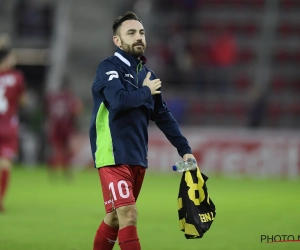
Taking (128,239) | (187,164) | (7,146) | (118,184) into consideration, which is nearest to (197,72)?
(7,146)

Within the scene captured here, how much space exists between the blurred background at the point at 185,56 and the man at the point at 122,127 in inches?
590

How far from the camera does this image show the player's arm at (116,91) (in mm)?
6582

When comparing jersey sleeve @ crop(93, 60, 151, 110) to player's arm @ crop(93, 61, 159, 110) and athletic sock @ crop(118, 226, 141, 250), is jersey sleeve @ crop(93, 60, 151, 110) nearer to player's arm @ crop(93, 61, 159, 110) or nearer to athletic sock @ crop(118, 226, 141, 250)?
player's arm @ crop(93, 61, 159, 110)

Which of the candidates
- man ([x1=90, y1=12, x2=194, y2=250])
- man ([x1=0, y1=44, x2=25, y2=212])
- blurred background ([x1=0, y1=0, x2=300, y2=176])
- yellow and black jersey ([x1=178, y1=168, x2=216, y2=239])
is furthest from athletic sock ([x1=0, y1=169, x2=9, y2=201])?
blurred background ([x1=0, y1=0, x2=300, y2=176])

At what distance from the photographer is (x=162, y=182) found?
1884 centimetres

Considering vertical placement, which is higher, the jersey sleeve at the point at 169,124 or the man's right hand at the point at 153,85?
the man's right hand at the point at 153,85

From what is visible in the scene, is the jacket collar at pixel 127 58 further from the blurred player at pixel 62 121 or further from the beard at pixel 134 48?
the blurred player at pixel 62 121

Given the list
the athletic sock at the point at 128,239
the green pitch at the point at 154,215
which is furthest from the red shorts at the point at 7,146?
the athletic sock at the point at 128,239

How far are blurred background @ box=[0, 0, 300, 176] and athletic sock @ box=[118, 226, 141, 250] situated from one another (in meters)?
15.4

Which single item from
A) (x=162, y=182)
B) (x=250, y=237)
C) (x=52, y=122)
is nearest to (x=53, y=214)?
(x=250, y=237)

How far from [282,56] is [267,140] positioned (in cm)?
417

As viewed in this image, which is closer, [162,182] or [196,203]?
[196,203]

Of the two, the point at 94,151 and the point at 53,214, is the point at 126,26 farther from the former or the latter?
the point at 53,214

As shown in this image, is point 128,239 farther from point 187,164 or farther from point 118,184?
point 187,164
